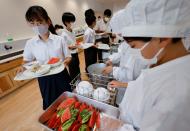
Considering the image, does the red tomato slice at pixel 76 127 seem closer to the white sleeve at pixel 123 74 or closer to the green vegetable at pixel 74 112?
the green vegetable at pixel 74 112

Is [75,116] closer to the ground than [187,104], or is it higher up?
closer to the ground

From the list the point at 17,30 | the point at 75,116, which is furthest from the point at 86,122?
the point at 17,30

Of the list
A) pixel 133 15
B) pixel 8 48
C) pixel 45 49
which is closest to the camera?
pixel 133 15

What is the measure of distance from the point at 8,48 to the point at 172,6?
3420 mm

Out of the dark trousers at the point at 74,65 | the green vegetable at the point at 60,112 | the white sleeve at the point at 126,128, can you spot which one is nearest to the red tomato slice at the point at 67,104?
the green vegetable at the point at 60,112

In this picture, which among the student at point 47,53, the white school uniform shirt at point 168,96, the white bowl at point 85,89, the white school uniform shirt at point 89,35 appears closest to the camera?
the white school uniform shirt at point 168,96

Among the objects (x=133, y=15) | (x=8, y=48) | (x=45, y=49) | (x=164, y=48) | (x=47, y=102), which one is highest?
(x=133, y=15)

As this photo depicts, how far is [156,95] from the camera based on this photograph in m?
0.40

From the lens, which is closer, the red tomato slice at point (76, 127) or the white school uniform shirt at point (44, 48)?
the red tomato slice at point (76, 127)

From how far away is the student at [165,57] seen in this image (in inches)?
14.2

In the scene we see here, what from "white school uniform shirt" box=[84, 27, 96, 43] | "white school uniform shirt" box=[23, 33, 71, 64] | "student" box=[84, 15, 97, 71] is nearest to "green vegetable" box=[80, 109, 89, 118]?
"white school uniform shirt" box=[23, 33, 71, 64]

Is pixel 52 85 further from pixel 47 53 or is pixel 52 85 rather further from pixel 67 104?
pixel 67 104

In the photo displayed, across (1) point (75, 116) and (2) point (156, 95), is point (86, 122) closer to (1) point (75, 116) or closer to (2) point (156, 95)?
(1) point (75, 116)

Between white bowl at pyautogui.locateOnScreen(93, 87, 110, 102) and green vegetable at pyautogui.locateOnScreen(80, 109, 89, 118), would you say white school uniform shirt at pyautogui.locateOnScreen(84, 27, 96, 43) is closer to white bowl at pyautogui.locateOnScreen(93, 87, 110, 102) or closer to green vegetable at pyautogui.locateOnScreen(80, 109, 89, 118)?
white bowl at pyautogui.locateOnScreen(93, 87, 110, 102)
